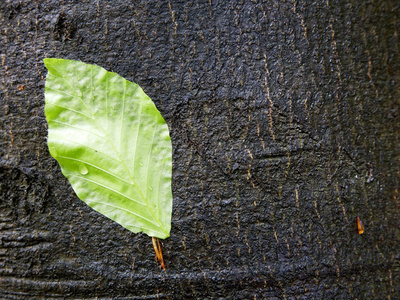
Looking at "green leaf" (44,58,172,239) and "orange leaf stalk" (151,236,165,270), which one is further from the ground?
"green leaf" (44,58,172,239)

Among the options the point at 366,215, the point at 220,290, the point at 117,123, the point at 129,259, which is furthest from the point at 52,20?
the point at 366,215

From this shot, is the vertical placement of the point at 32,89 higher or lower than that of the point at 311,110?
higher

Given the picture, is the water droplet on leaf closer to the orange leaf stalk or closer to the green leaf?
the green leaf

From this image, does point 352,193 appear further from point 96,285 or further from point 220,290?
point 96,285

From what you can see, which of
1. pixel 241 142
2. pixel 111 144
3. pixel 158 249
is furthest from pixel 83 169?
pixel 241 142

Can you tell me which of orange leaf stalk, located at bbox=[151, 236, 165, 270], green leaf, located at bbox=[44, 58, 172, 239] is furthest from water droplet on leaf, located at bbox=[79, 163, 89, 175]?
orange leaf stalk, located at bbox=[151, 236, 165, 270]

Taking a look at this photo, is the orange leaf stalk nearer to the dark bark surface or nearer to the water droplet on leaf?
the dark bark surface

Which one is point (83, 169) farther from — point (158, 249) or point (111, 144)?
point (158, 249)
